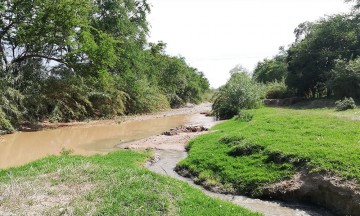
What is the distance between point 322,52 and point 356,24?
4655 mm

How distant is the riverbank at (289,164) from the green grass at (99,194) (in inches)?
86.1

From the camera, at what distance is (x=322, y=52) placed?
111 ft

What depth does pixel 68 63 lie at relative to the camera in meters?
26.2

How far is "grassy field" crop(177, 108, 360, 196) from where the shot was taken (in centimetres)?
944

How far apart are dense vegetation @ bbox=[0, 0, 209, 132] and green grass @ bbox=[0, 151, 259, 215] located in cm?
1287

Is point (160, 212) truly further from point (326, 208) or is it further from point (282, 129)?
point (282, 129)

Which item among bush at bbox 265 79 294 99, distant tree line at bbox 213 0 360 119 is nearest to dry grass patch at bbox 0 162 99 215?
distant tree line at bbox 213 0 360 119

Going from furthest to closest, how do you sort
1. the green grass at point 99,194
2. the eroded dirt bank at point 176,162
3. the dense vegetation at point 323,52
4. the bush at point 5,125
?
1. the dense vegetation at point 323,52
2. the bush at point 5,125
3. the eroded dirt bank at point 176,162
4. the green grass at point 99,194

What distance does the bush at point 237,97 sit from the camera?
93.6ft

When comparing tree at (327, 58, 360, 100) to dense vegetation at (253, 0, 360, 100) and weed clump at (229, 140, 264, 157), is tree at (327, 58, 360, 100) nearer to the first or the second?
dense vegetation at (253, 0, 360, 100)

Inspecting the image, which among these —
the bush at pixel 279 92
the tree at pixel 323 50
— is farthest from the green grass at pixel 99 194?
the bush at pixel 279 92

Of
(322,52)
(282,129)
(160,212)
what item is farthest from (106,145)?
(322,52)

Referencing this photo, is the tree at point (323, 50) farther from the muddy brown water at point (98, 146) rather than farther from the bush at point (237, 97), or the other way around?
the muddy brown water at point (98, 146)

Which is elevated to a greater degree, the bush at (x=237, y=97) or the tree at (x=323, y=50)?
the tree at (x=323, y=50)
